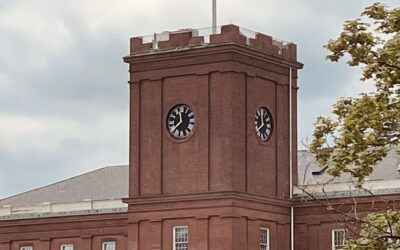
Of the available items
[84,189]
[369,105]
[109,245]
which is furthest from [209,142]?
[369,105]

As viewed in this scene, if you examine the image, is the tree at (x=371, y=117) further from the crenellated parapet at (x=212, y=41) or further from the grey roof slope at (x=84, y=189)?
the grey roof slope at (x=84, y=189)

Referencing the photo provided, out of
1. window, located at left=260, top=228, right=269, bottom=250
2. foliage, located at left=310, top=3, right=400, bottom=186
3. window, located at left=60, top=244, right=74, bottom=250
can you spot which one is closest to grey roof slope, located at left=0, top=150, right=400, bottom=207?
window, located at left=60, top=244, right=74, bottom=250

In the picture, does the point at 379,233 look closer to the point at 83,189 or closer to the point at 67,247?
the point at 67,247

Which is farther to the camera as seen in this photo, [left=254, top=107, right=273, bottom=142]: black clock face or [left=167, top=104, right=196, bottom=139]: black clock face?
[left=254, top=107, right=273, bottom=142]: black clock face

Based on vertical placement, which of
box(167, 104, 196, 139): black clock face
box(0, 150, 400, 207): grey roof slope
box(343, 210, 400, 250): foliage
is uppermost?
box(167, 104, 196, 139): black clock face

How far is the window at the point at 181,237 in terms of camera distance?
222 feet

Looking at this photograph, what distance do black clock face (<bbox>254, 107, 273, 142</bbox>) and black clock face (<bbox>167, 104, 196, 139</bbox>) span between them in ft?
11.0

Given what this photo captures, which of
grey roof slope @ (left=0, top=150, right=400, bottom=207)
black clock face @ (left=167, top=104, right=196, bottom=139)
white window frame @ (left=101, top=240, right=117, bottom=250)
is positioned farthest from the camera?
grey roof slope @ (left=0, top=150, right=400, bottom=207)

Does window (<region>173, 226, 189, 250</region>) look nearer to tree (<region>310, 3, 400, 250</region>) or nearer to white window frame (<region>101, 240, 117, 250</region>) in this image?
white window frame (<region>101, 240, 117, 250</region>)

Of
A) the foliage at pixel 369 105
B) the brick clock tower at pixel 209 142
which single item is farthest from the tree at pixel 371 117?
the brick clock tower at pixel 209 142

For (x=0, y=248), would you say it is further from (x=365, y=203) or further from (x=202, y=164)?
(x=365, y=203)

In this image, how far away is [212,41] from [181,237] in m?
9.90

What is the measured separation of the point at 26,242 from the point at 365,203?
23440 mm

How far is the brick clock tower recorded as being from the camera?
6656 centimetres
